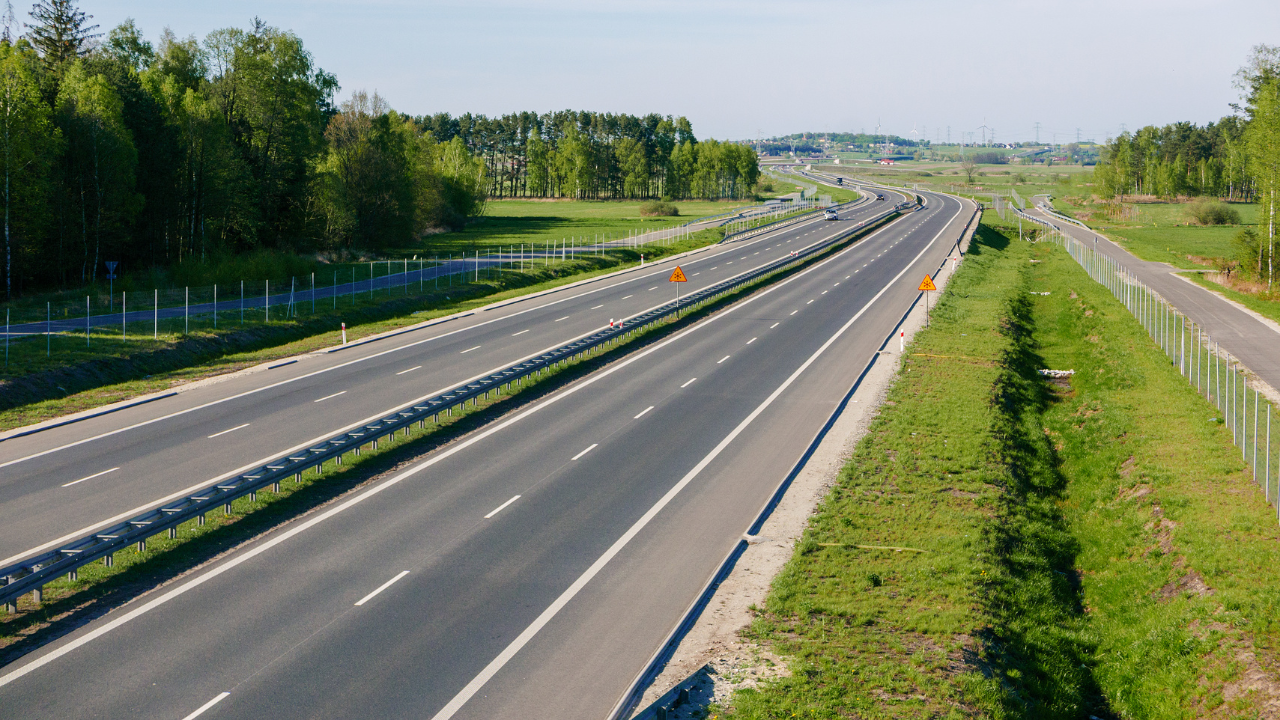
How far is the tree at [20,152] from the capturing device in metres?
44.3

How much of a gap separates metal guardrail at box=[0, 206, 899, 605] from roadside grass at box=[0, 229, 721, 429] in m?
10.6

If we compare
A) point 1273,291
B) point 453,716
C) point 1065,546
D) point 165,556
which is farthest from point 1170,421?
point 1273,291

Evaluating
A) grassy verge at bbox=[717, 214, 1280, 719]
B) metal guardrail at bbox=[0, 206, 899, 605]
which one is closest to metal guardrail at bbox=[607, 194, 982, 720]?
grassy verge at bbox=[717, 214, 1280, 719]

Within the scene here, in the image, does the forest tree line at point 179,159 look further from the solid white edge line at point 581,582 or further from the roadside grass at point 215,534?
the solid white edge line at point 581,582

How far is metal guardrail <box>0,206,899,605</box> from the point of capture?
1412 cm

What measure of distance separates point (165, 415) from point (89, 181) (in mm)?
32537

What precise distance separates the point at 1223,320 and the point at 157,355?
1817 inches

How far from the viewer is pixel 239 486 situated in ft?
60.1

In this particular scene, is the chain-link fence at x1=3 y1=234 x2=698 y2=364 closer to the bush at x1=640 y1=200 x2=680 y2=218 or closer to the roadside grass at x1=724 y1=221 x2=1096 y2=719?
the roadside grass at x1=724 y1=221 x2=1096 y2=719

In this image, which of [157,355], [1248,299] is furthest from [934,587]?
[1248,299]

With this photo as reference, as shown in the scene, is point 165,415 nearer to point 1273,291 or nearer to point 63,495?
point 63,495

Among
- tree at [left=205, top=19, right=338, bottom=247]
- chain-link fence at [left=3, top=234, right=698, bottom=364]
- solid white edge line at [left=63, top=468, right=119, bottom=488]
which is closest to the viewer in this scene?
solid white edge line at [left=63, top=468, right=119, bottom=488]

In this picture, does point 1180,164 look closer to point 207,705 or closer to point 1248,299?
point 1248,299

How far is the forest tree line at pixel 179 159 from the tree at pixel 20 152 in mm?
69
